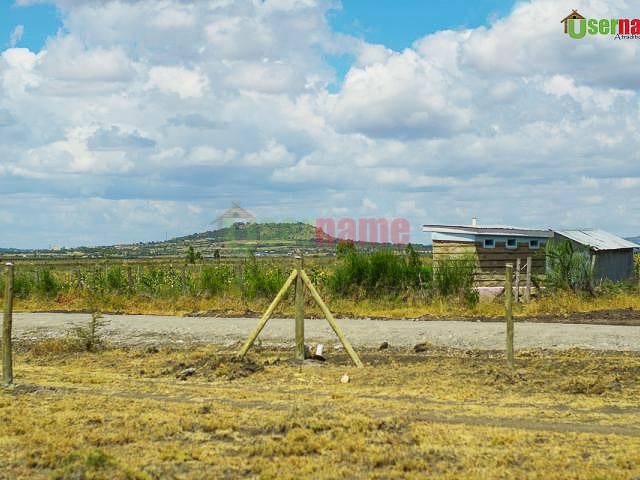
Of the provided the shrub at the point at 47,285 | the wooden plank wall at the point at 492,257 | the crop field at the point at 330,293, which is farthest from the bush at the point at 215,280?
the wooden plank wall at the point at 492,257

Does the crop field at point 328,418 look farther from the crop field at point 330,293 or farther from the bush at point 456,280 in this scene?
the bush at point 456,280

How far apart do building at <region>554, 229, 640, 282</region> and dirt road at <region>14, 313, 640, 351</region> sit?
8994 mm

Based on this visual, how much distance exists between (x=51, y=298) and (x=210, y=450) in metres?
21.5

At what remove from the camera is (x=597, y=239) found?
29812mm

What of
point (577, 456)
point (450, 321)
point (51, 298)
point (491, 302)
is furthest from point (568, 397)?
point (51, 298)

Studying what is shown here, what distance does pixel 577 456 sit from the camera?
748cm

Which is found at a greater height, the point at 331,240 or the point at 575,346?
the point at 331,240

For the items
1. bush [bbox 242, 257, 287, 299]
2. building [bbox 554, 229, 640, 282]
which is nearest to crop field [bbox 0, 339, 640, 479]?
bush [bbox 242, 257, 287, 299]

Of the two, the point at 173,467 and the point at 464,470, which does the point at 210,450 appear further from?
the point at 464,470

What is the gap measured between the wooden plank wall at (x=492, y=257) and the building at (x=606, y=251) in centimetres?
155

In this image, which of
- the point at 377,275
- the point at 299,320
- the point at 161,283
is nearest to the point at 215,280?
the point at 161,283

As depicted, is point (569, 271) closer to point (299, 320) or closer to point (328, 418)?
point (299, 320)

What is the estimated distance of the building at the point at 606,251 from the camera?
27.4m

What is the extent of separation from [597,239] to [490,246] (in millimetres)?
6329
